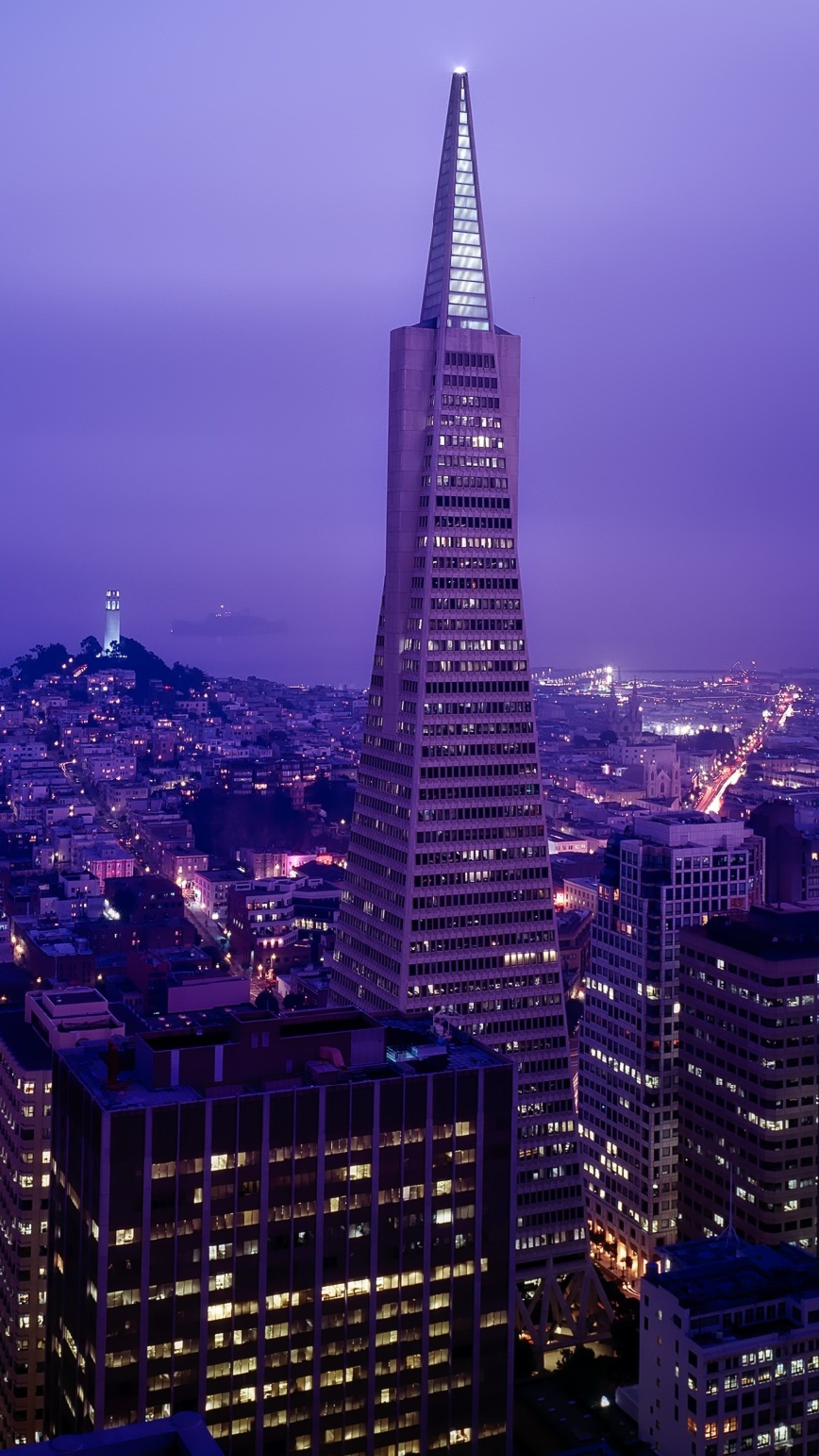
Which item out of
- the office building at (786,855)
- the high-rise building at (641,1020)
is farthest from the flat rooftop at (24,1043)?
the office building at (786,855)

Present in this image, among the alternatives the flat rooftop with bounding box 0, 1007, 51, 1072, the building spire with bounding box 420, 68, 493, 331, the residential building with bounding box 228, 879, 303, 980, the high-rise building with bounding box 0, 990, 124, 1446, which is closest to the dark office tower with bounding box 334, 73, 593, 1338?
the building spire with bounding box 420, 68, 493, 331

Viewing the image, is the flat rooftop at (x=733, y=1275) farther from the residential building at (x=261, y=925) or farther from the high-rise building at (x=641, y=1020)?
the residential building at (x=261, y=925)

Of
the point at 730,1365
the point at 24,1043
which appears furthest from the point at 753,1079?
the point at 24,1043

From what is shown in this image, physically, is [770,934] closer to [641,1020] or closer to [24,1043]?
[641,1020]

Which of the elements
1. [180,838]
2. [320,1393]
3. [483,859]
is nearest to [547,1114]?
[483,859]

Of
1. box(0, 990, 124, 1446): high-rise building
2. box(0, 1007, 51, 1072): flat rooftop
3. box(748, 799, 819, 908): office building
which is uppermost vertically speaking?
box(748, 799, 819, 908): office building

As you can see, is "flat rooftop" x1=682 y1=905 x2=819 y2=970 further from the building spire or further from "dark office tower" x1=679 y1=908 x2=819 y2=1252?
the building spire
